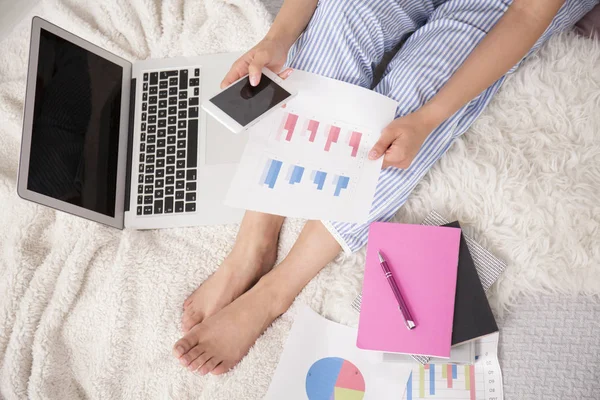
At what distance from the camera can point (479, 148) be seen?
0.99 metres

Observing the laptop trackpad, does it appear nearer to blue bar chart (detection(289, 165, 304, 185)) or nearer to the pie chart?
blue bar chart (detection(289, 165, 304, 185))

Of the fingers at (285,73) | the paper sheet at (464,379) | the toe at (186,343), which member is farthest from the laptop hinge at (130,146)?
the paper sheet at (464,379)

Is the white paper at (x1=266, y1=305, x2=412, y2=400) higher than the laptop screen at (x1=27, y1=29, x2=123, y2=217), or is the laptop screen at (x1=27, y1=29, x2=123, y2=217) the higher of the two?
the laptop screen at (x1=27, y1=29, x2=123, y2=217)

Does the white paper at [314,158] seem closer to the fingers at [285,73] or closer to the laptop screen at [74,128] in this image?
the fingers at [285,73]

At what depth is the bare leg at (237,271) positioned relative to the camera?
1000 mm

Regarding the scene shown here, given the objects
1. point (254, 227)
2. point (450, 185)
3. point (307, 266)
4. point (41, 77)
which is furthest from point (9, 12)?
point (450, 185)

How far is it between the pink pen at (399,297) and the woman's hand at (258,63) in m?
0.34

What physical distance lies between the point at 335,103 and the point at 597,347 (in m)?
0.57

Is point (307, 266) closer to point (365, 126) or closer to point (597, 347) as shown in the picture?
point (365, 126)

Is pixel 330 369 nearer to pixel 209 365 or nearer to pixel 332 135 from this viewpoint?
pixel 209 365

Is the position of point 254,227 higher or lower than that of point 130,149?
lower

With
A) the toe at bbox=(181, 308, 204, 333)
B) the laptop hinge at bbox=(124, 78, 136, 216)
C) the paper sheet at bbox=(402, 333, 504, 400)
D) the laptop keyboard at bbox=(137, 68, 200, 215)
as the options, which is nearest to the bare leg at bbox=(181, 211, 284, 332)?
the toe at bbox=(181, 308, 204, 333)

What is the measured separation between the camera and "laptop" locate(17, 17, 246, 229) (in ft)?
3.02

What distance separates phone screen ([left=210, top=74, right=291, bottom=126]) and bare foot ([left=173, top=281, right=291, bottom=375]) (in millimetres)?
338
